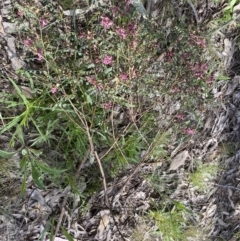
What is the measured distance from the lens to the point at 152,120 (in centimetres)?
196

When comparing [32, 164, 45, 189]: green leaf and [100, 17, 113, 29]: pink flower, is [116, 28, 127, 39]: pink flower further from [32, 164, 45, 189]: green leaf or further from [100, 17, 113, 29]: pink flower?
[32, 164, 45, 189]: green leaf

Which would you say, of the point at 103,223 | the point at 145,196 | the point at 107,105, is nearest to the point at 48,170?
the point at 107,105

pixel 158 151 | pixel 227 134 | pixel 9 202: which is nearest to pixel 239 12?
pixel 227 134

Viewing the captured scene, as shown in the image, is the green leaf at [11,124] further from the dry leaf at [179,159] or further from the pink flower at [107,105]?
the dry leaf at [179,159]

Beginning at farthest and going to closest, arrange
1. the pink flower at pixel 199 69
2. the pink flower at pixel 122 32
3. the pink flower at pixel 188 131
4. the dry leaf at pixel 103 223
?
the dry leaf at pixel 103 223 < the pink flower at pixel 188 131 < the pink flower at pixel 199 69 < the pink flower at pixel 122 32

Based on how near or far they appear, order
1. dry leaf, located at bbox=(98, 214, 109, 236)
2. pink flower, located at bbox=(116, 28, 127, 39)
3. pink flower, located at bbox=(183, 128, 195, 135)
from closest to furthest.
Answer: pink flower, located at bbox=(116, 28, 127, 39), pink flower, located at bbox=(183, 128, 195, 135), dry leaf, located at bbox=(98, 214, 109, 236)

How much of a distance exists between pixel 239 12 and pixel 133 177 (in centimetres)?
94

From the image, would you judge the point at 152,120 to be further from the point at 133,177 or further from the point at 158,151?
the point at 133,177

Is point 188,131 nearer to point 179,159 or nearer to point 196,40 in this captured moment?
point 179,159

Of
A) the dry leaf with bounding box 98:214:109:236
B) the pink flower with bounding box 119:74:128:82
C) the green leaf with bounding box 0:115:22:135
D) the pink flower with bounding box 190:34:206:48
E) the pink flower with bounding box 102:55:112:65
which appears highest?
the pink flower with bounding box 190:34:206:48

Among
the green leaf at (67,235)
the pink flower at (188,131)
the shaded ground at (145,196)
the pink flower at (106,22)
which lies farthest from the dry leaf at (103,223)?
the pink flower at (106,22)

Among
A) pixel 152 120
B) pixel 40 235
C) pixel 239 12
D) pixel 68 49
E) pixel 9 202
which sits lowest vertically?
pixel 40 235

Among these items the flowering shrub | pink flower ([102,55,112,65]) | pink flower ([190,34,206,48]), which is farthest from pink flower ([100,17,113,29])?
pink flower ([190,34,206,48])

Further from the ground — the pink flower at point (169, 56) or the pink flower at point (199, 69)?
the pink flower at point (169, 56)
